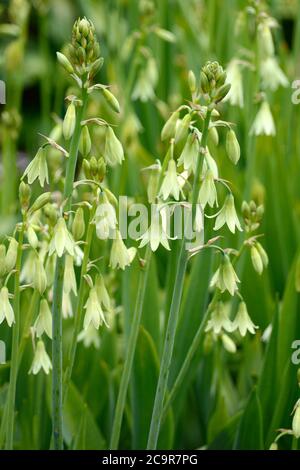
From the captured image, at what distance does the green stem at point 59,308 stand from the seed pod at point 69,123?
0.01m

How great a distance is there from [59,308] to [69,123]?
1.21 feet

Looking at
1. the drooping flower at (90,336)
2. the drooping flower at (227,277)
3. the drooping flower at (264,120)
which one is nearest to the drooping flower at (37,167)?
the drooping flower at (227,277)

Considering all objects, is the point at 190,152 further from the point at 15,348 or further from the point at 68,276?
the point at 15,348

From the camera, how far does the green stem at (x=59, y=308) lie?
147 centimetres

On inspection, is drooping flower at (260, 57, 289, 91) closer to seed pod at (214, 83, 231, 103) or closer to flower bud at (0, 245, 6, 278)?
seed pod at (214, 83, 231, 103)

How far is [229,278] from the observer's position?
1.56 metres

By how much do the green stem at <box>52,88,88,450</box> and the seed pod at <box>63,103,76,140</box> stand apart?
1 cm

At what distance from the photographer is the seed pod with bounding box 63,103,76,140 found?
147 cm

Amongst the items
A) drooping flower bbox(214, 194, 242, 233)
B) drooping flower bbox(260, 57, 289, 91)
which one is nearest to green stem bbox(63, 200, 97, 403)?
drooping flower bbox(214, 194, 242, 233)

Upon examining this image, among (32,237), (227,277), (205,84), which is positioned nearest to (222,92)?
(205,84)

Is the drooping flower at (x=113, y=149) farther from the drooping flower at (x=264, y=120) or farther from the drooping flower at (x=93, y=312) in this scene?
the drooping flower at (x=264, y=120)

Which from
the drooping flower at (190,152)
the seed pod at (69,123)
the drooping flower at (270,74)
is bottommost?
the drooping flower at (190,152)
